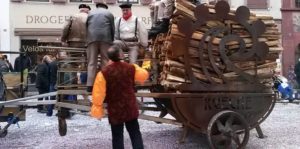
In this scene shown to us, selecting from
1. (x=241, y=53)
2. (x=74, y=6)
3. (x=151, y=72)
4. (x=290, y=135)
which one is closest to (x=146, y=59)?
(x=151, y=72)

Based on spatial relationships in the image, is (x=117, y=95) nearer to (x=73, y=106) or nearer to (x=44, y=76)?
(x=73, y=106)

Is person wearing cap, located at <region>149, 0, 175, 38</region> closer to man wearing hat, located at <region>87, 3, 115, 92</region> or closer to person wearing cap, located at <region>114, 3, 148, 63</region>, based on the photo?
person wearing cap, located at <region>114, 3, 148, 63</region>

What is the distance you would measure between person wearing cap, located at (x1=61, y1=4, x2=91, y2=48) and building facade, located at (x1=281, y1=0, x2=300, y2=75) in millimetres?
20324

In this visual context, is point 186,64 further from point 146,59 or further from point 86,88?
point 86,88

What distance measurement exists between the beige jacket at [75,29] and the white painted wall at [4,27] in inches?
611

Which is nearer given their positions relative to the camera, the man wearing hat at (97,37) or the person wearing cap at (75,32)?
the man wearing hat at (97,37)

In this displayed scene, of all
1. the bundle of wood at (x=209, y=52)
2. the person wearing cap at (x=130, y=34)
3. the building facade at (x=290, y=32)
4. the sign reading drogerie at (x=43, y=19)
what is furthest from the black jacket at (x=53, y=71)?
the building facade at (x=290, y=32)

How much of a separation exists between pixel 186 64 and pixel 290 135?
3.15m

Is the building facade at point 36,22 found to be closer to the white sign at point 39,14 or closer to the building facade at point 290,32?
the white sign at point 39,14

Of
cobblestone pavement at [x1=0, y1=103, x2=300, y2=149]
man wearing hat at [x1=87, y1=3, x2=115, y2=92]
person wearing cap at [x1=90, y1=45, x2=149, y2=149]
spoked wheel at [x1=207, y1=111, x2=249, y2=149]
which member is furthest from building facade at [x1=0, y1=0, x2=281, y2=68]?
person wearing cap at [x1=90, y1=45, x2=149, y2=149]

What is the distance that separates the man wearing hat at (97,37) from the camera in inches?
295

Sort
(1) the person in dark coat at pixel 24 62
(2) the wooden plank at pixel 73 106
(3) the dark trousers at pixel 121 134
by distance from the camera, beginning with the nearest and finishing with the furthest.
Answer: (3) the dark trousers at pixel 121 134 < (2) the wooden plank at pixel 73 106 < (1) the person in dark coat at pixel 24 62

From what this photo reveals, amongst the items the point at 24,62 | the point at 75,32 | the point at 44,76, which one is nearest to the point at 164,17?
the point at 75,32

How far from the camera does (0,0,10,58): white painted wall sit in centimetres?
2297
